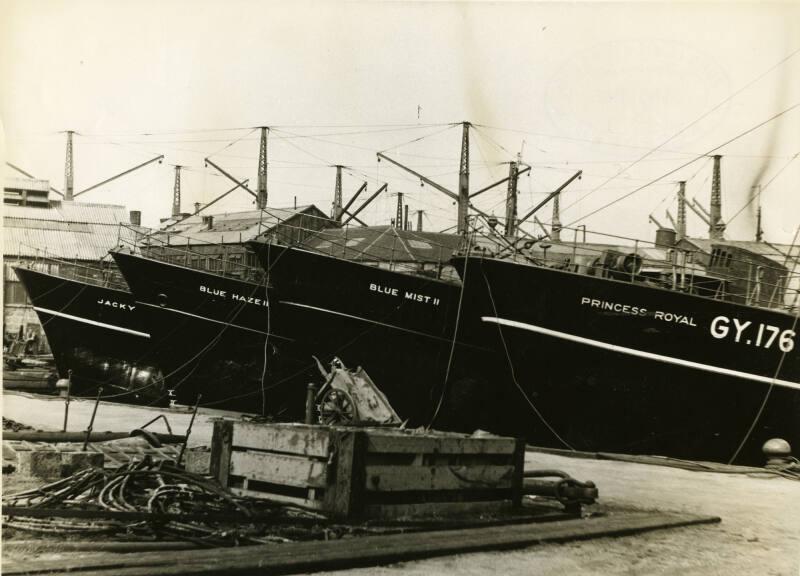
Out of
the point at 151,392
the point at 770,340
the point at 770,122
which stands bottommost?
the point at 151,392

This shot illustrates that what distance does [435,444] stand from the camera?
20.0 ft

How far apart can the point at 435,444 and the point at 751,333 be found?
827cm

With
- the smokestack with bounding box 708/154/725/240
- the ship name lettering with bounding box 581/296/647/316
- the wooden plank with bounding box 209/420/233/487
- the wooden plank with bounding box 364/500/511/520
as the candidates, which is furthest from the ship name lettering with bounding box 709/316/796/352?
the wooden plank with bounding box 209/420/233/487

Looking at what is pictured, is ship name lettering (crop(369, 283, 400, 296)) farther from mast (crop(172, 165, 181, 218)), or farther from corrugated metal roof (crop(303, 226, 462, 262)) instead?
mast (crop(172, 165, 181, 218))

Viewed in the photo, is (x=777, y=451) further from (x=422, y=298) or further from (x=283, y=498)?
(x=283, y=498)

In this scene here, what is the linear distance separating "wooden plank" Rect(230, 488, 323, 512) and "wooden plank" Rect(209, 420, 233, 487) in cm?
17

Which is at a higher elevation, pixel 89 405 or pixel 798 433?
pixel 798 433

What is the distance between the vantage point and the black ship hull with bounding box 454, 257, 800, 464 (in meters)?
12.4

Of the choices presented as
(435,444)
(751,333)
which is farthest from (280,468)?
(751,333)

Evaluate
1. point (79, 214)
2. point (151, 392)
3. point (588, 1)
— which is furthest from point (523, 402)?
point (79, 214)

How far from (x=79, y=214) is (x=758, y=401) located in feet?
102

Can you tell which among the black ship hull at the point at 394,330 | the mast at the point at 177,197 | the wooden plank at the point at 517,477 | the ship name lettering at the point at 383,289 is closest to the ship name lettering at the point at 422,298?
the black ship hull at the point at 394,330

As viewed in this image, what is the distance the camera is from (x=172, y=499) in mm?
5660

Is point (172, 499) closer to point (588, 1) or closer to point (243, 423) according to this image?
point (243, 423)
